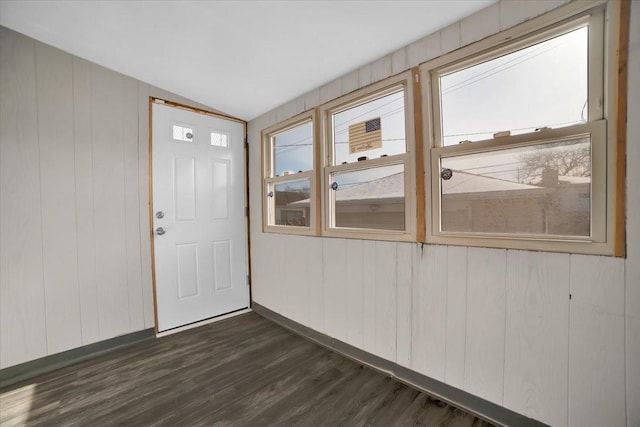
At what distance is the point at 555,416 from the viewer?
1.17 metres

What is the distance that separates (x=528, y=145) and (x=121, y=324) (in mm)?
3213

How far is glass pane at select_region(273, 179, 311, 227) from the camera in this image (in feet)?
7.81

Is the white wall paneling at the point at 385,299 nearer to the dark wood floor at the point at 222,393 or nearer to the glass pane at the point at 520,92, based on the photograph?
the dark wood floor at the point at 222,393

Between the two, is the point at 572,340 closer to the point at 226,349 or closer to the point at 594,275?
the point at 594,275

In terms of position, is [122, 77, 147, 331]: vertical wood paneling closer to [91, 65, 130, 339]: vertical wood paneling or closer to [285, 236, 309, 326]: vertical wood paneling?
[91, 65, 130, 339]: vertical wood paneling

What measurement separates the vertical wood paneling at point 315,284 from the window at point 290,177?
16 cm

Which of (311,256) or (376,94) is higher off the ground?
(376,94)

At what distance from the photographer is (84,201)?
206 cm

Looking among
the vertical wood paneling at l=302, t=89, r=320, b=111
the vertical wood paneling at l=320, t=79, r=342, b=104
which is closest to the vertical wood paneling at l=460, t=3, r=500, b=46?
the vertical wood paneling at l=320, t=79, r=342, b=104

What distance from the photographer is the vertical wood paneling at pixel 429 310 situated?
4.93ft

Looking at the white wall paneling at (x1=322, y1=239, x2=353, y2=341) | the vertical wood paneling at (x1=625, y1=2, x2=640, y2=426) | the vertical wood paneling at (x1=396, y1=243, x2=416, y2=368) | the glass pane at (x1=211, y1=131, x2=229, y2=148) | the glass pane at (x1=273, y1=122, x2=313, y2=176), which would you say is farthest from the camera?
the glass pane at (x1=211, y1=131, x2=229, y2=148)

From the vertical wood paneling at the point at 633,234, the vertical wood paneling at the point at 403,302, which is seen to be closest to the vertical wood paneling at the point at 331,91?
the vertical wood paneling at the point at 403,302

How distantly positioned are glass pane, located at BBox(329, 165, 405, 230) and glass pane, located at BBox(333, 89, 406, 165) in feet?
0.44

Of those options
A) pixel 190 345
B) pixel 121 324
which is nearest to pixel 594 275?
pixel 190 345
